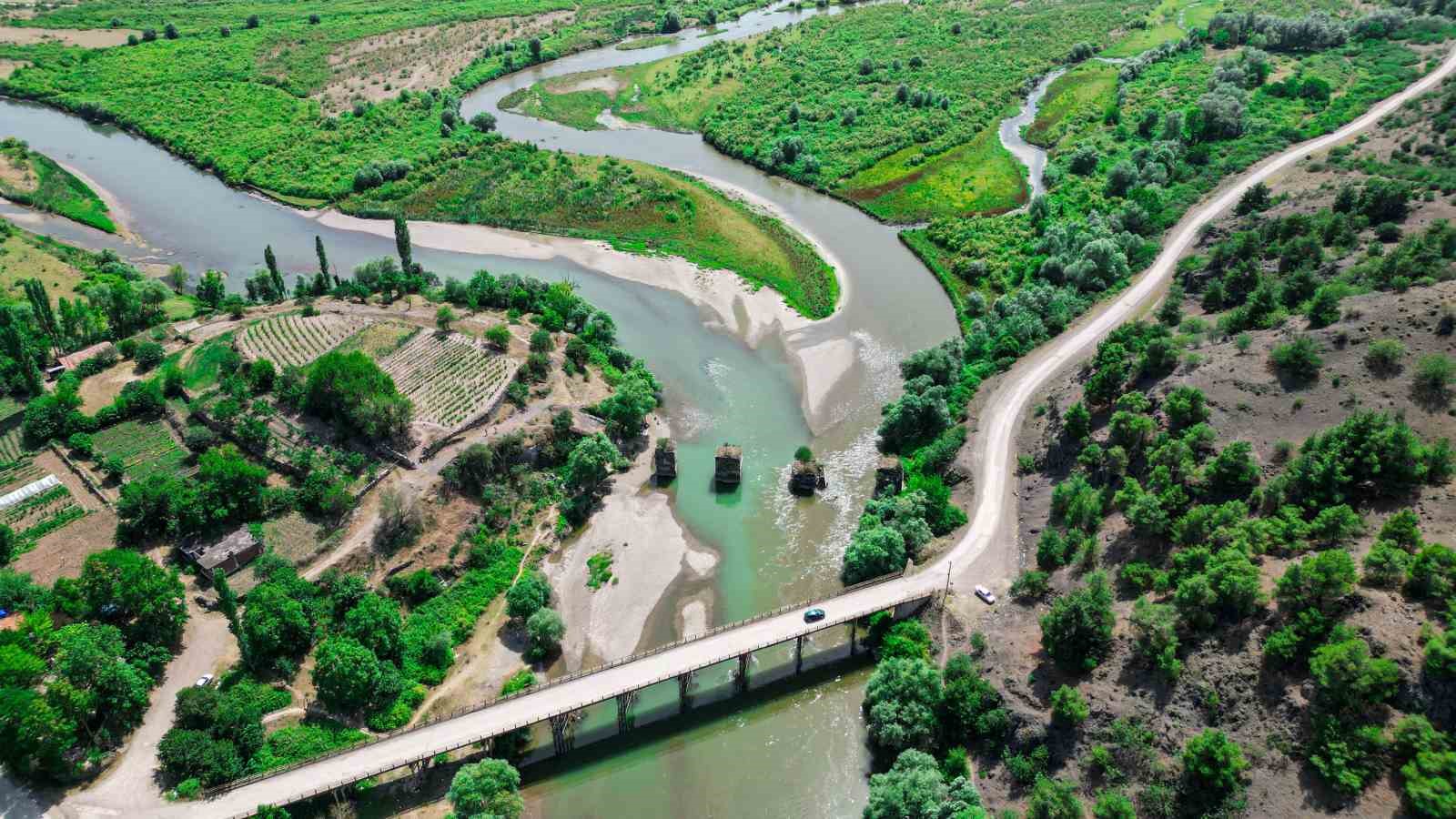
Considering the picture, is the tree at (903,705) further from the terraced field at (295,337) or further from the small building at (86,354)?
the small building at (86,354)

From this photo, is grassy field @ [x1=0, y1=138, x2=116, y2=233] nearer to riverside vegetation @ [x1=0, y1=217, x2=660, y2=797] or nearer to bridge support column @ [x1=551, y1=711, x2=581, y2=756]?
riverside vegetation @ [x1=0, y1=217, x2=660, y2=797]

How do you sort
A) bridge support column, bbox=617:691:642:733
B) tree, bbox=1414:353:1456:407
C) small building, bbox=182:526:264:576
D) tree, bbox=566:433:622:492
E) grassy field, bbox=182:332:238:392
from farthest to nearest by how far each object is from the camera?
grassy field, bbox=182:332:238:392 < tree, bbox=566:433:622:492 < small building, bbox=182:526:264:576 < tree, bbox=1414:353:1456:407 < bridge support column, bbox=617:691:642:733

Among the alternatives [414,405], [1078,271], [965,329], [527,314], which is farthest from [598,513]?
[1078,271]

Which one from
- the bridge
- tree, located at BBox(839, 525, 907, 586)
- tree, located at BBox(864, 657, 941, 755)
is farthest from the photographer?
tree, located at BBox(839, 525, 907, 586)

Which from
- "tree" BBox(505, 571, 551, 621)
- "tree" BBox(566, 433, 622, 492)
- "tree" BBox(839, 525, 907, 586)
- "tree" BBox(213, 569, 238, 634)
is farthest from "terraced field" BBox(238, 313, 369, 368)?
"tree" BBox(839, 525, 907, 586)

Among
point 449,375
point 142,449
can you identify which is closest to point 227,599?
point 142,449

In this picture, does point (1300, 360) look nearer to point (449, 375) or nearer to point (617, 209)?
point (449, 375)
